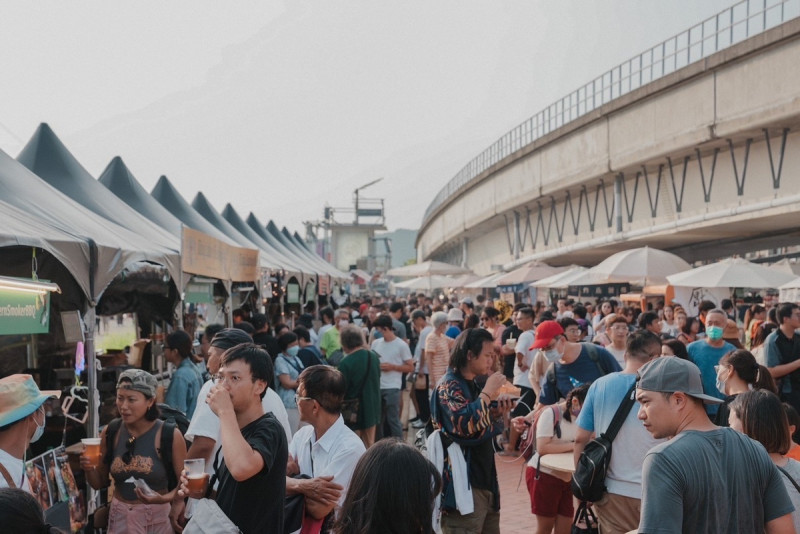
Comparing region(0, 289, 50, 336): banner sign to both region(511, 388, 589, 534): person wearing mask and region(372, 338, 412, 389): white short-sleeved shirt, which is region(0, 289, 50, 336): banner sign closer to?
region(511, 388, 589, 534): person wearing mask

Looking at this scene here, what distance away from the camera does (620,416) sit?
471 cm

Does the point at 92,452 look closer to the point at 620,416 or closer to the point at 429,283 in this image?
the point at 620,416

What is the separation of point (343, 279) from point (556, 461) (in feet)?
94.2

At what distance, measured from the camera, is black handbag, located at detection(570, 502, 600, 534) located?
203 inches

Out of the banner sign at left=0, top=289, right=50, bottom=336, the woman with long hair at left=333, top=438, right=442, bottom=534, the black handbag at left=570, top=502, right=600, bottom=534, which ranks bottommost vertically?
the black handbag at left=570, top=502, right=600, bottom=534

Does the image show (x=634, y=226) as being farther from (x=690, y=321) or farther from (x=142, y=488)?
(x=142, y=488)

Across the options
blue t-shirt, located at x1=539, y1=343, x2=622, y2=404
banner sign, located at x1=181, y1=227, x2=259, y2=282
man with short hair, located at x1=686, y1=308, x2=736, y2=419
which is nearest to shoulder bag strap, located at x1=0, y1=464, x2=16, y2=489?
blue t-shirt, located at x1=539, y1=343, x2=622, y2=404

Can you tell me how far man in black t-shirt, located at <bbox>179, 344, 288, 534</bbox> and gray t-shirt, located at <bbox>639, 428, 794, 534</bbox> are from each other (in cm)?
156

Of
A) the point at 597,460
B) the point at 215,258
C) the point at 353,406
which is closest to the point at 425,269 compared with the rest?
the point at 215,258

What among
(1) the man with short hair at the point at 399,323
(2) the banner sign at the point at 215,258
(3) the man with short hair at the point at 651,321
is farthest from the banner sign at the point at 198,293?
(3) the man with short hair at the point at 651,321

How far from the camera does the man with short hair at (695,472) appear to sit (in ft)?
9.80

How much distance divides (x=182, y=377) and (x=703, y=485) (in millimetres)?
4946

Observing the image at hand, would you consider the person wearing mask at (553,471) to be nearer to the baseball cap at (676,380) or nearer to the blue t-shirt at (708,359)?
the baseball cap at (676,380)

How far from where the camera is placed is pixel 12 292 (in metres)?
5.04
